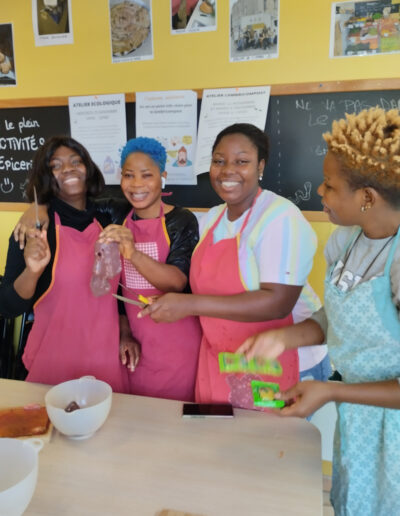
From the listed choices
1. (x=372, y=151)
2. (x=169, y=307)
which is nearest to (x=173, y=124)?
(x=169, y=307)

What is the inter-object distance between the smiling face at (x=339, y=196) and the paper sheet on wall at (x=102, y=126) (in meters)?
1.41

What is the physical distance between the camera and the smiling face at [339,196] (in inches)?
36.4

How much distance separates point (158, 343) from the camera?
1369mm

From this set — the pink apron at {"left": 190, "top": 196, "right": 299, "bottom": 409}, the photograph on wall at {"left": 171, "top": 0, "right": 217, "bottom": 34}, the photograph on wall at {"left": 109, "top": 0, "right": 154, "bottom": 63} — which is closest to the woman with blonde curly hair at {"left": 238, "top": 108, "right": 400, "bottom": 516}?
the pink apron at {"left": 190, "top": 196, "right": 299, "bottom": 409}

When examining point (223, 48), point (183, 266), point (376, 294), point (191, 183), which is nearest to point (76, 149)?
point (183, 266)

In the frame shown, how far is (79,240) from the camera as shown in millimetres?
1395

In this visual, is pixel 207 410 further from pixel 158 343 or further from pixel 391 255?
pixel 391 255

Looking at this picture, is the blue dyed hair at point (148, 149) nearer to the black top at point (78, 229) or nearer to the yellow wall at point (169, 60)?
the black top at point (78, 229)

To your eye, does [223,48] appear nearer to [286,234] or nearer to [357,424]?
[286,234]

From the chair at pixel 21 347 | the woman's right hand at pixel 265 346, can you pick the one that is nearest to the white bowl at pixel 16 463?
the woman's right hand at pixel 265 346

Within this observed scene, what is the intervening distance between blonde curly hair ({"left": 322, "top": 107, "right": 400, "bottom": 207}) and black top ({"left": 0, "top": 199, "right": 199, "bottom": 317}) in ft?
2.02

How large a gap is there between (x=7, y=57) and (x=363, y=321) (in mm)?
2266

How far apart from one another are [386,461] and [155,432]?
530 mm

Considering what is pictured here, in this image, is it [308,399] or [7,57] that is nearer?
[308,399]
